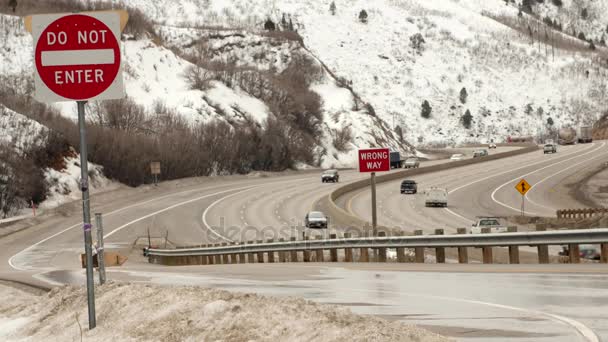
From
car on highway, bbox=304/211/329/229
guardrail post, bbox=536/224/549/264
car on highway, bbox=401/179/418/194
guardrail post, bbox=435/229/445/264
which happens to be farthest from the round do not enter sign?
car on highway, bbox=401/179/418/194

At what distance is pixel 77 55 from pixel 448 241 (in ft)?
45.0

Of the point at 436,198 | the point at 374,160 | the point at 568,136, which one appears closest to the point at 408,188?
the point at 436,198

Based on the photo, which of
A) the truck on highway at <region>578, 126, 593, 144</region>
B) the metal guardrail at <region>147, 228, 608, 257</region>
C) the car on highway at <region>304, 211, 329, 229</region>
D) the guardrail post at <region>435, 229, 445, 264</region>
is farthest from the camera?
the truck on highway at <region>578, 126, 593, 144</region>

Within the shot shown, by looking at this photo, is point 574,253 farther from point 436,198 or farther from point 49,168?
point 49,168

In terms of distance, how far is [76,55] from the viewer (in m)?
9.10

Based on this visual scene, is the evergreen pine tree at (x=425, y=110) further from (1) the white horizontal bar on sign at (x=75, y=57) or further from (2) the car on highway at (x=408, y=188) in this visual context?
(1) the white horizontal bar on sign at (x=75, y=57)

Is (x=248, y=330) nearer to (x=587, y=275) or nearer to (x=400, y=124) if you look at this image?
(x=587, y=275)

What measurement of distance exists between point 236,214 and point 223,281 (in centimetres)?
5333

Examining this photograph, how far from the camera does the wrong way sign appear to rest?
9.03m

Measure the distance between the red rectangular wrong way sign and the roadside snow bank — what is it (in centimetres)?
2341

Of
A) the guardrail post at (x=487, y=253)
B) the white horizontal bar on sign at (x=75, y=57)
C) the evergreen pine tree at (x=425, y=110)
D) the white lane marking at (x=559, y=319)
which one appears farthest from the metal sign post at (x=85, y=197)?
the evergreen pine tree at (x=425, y=110)

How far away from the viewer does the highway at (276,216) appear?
13.5 metres

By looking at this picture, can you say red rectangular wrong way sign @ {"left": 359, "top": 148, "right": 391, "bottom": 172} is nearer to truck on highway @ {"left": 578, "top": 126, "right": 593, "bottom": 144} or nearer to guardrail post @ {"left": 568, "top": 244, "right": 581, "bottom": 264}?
guardrail post @ {"left": 568, "top": 244, "right": 581, "bottom": 264}

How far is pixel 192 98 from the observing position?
11262 centimetres
